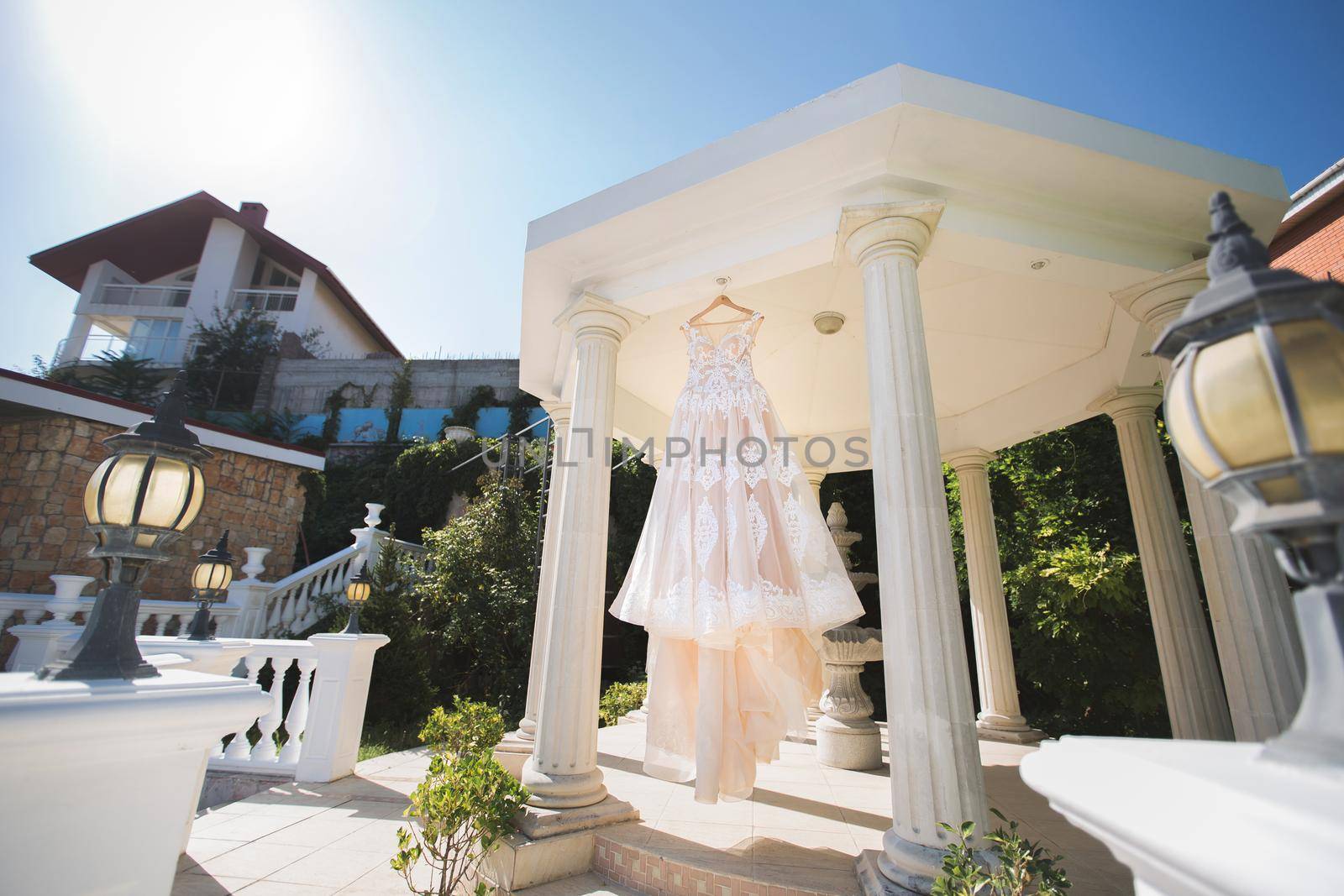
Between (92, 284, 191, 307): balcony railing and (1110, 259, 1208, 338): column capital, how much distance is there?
88.1ft

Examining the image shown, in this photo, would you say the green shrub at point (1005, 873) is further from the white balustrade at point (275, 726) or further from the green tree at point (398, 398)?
the green tree at point (398, 398)

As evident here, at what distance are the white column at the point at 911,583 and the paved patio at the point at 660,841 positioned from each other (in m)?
0.49

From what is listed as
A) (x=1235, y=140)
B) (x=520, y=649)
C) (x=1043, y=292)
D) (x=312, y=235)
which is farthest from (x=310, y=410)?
(x=1235, y=140)

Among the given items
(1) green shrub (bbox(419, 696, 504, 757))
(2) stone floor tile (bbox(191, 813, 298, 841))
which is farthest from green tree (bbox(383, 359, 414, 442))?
(1) green shrub (bbox(419, 696, 504, 757))

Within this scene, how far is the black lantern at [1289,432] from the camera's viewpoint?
0.60 m

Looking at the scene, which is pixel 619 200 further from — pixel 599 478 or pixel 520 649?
pixel 520 649

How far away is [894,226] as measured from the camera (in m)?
3.04

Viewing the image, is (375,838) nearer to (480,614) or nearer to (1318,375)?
(1318,375)

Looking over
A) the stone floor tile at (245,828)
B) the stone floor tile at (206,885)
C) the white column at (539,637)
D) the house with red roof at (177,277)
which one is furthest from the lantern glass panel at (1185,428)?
the house with red roof at (177,277)

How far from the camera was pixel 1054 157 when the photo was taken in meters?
3.04

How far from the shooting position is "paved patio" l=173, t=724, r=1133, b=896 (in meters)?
2.72

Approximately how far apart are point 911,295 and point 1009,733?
5499 mm

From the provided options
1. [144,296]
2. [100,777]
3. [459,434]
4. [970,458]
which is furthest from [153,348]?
[100,777]

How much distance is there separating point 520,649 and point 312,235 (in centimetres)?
1849
